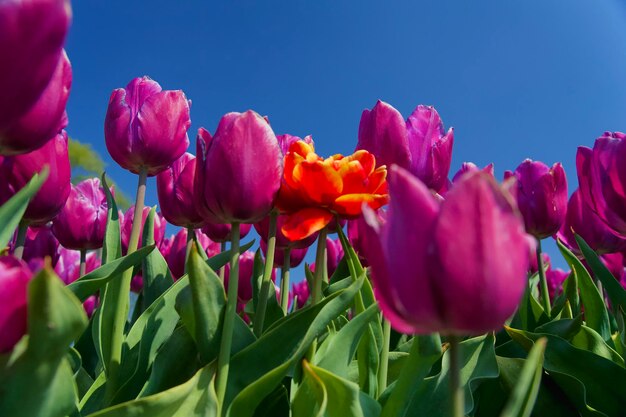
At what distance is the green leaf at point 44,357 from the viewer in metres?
0.59

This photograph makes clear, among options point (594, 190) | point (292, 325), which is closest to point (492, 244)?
point (292, 325)

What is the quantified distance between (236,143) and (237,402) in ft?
1.25

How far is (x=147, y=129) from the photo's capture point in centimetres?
130

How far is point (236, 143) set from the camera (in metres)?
0.97

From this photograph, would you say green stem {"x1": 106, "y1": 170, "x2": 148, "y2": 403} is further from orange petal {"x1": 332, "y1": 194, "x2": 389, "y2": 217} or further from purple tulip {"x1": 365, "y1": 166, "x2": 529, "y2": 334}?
purple tulip {"x1": 365, "y1": 166, "x2": 529, "y2": 334}

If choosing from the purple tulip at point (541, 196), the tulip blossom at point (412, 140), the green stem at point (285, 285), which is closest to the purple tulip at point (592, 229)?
the purple tulip at point (541, 196)

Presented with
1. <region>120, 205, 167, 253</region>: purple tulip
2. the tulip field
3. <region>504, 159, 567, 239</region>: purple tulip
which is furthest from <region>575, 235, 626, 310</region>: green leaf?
<region>120, 205, 167, 253</region>: purple tulip

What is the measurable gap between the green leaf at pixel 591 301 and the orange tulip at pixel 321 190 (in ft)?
2.05

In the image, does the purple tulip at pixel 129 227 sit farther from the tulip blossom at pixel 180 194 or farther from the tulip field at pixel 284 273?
the tulip blossom at pixel 180 194

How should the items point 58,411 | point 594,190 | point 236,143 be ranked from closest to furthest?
1. point 58,411
2. point 236,143
3. point 594,190

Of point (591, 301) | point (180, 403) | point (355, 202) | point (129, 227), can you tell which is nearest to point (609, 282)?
point (591, 301)

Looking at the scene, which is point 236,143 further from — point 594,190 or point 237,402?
point 594,190

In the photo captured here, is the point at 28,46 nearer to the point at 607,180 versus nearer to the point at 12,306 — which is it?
the point at 12,306

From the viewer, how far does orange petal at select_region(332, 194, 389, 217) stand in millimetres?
1039
